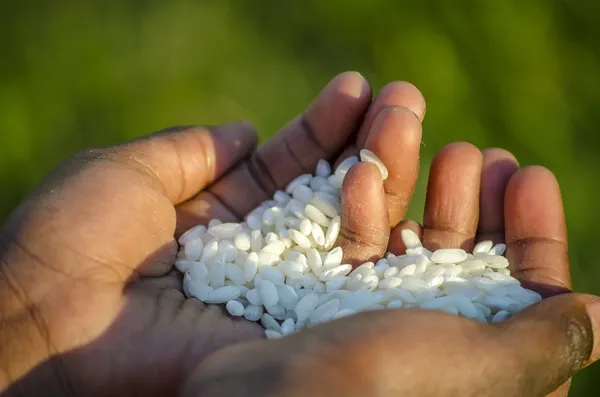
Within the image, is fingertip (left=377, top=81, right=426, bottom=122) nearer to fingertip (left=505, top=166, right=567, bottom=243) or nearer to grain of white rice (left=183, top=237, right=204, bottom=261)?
fingertip (left=505, top=166, right=567, bottom=243)

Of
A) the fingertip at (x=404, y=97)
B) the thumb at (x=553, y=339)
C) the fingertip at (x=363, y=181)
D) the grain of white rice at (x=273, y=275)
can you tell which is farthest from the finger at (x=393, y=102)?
the thumb at (x=553, y=339)

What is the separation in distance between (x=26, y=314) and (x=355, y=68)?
0.97m

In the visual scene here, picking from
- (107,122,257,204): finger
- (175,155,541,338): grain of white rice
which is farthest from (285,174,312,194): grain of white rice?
(107,122,257,204): finger

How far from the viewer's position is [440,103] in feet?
4.84

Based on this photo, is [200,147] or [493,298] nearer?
[493,298]

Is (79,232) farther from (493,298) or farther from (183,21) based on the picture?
(183,21)

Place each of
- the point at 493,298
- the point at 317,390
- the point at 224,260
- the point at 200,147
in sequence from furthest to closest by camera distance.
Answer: the point at 200,147, the point at 224,260, the point at 493,298, the point at 317,390

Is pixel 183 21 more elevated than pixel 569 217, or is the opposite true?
pixel 183 21

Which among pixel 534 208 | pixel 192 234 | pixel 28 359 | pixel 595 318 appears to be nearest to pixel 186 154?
pixel 192 234

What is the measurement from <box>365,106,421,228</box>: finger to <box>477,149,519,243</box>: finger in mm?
113

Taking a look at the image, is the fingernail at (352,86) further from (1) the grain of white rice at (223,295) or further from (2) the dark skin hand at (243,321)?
(1) the grain of white rice at (223,295)

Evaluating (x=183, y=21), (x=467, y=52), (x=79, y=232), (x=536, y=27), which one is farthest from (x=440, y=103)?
(x=79, y=232)

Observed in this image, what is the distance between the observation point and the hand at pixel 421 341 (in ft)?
1.82

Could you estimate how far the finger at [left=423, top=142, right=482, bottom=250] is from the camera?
92 centimetres
